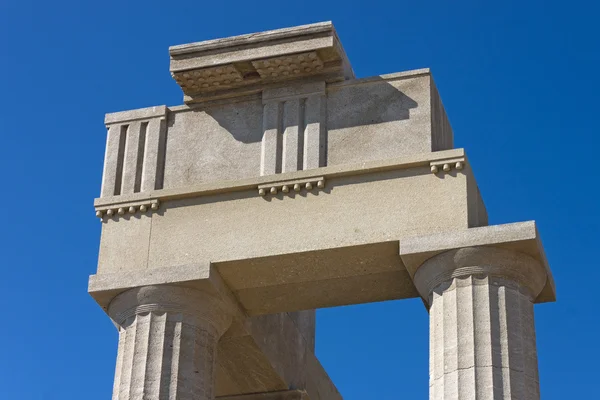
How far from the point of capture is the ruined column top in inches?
1061

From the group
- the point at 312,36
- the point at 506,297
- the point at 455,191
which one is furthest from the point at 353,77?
the point at 506,297

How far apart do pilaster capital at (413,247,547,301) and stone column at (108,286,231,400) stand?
3.81 m

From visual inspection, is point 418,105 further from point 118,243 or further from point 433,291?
point 118,243

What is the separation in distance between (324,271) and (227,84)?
12.8ft

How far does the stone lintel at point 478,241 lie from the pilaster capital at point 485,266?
0.08 meters

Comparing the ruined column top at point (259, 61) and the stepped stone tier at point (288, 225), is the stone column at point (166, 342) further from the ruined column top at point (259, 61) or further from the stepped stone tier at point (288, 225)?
the ruined column top at point (259, 61)

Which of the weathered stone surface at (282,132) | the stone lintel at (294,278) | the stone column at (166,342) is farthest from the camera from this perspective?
the weathered stone surface at (282,132)

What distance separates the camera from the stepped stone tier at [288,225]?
2452cm

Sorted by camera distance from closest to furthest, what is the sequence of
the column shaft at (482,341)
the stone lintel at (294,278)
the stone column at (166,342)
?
the column shaft at (482,341), the stone column at (166,342), the stone lintel at (294,278)

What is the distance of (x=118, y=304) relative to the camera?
86.5 ft

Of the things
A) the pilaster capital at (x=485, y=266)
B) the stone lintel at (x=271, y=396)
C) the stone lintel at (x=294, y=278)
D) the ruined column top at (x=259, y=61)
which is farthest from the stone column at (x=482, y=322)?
the stone lintel at (x=271, y=396)

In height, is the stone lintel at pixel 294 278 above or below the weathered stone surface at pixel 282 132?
below

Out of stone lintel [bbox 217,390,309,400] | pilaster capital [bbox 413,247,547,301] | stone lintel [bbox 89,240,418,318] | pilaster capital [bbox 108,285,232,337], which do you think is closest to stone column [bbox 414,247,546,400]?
pilaster capital [bbox 413,247,547,301]

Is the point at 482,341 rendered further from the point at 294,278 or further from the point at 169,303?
the point at 169,303
